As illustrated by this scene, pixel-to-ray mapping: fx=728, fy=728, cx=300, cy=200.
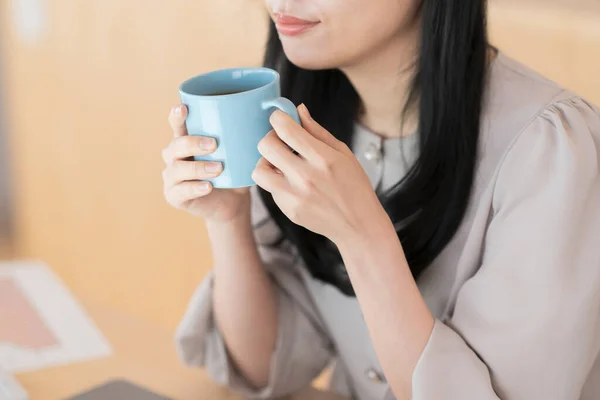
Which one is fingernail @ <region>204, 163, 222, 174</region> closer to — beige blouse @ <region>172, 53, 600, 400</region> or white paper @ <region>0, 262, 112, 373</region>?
beige blouse @ <region>172, 53, 600, 400</region>

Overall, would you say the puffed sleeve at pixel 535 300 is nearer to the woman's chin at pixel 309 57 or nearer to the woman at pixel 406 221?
the woman at pixel 406 221

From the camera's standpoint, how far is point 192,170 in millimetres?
725

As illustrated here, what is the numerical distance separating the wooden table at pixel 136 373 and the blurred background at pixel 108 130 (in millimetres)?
755

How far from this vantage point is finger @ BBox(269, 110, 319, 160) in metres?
0.66

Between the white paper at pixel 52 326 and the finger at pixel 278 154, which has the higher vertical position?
the finger at pixel 278 154

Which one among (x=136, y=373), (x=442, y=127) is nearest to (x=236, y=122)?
(x=442, y=127)

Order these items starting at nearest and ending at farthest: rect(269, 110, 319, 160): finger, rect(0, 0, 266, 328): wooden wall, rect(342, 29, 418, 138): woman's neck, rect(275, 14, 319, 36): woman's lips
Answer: rect(269, 110, 319, 160): finger → rect(275, 14, 319, 36): woman's lips → rect(342, 29, 418, 138): woman's neck → rect(0, 0, 266, 328): wooden wall

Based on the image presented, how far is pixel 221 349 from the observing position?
102cm

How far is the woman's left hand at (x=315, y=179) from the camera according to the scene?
0.67m

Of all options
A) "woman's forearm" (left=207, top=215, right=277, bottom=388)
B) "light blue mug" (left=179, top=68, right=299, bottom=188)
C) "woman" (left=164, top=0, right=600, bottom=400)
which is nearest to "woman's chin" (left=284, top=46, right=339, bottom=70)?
"woman" (left=164, top=0, right=600, bottom=400)

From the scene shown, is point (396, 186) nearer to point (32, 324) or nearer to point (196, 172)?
point (196, 172)

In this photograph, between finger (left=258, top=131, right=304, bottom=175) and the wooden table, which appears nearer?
finger (left=258, top=131, right=304, bottom=175)

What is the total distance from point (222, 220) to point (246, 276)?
110 mm

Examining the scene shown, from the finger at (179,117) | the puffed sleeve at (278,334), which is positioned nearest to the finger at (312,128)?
the finger at (179,117)
